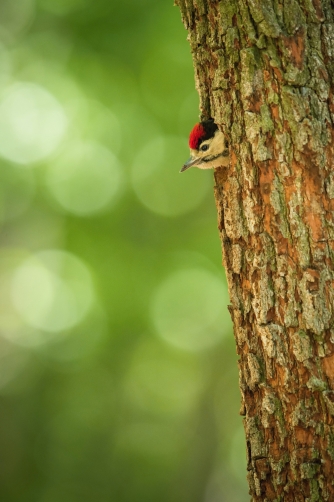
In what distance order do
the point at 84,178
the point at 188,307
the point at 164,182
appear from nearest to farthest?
1. the point at 84,178
2. the point at 164,182
3. the point at 188,307

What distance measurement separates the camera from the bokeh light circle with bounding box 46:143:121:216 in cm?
845

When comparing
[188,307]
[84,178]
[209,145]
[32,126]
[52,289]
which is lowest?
[209,145]

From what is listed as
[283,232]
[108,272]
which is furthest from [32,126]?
[283,232]

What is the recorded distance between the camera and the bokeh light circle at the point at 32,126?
8.29 meters

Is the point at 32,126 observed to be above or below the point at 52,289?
above

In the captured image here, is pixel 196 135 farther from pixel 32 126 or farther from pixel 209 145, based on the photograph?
pixel 32 126

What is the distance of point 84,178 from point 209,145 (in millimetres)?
5996

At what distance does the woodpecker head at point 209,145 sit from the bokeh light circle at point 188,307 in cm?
603

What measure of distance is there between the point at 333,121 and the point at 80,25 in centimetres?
662

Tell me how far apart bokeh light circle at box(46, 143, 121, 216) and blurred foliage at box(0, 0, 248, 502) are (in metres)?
0.02

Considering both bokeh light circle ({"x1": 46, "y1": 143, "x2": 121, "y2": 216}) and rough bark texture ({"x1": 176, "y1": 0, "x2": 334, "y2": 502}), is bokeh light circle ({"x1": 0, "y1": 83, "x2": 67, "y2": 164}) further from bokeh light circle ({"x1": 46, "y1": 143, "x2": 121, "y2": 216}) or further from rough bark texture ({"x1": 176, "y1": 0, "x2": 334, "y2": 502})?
rough bark texture ({"x1": 176, "y1": 0, "x2": 334, "y2": 502})

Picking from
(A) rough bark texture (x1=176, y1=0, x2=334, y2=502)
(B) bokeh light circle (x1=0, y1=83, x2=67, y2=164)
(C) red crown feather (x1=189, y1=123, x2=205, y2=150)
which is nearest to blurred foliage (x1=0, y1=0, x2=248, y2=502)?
(B) bokeh light circle (x1=0, y1=83, x2=67, y2=164)

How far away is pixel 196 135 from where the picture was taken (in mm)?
3037

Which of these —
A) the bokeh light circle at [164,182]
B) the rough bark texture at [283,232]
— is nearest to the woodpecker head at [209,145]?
the rough bark texture at [283,232]
